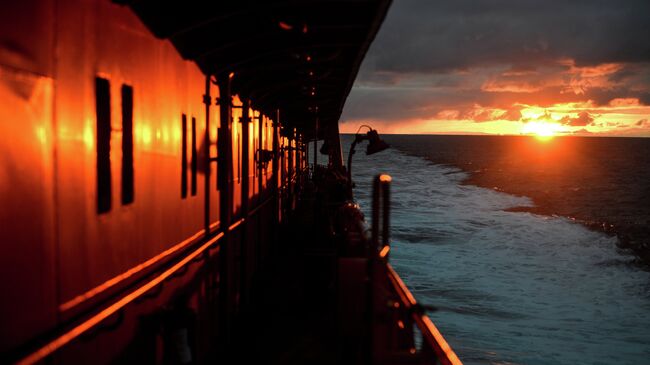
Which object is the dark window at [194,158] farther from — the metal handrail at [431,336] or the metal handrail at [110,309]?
the metal handrail at [431,336]

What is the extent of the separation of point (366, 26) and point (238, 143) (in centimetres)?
338

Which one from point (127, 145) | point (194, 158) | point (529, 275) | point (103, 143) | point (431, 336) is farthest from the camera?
point (529, 275)

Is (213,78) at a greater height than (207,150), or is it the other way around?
(213,78)

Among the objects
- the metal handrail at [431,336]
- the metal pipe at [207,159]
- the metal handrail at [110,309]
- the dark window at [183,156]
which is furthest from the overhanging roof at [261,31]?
the metal handrail at [431,336]

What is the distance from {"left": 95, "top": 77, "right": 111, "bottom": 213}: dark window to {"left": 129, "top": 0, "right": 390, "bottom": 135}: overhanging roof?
0.93m

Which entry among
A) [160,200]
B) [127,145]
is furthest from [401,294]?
[127,145]

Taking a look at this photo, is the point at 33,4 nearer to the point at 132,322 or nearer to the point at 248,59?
the point at 132,322

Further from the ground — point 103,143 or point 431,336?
point 103,143

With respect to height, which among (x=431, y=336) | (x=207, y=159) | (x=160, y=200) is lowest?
(x=431, y=336)

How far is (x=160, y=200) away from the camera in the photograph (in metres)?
4.90

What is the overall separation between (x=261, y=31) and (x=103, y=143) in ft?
9.42

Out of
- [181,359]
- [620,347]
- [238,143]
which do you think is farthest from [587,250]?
[181,359]

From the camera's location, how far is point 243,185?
26.2 ft

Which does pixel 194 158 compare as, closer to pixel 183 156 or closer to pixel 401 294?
pixel 183 156
